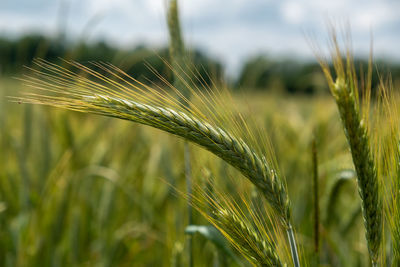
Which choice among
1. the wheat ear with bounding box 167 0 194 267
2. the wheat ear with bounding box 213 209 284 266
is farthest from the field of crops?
the wheat ear with bounding box 213 209 284 266

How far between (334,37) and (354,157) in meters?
0.25

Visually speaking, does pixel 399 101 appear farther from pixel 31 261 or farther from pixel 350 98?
pixel 31 261

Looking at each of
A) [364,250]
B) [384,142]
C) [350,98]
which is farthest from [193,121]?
[364,250]

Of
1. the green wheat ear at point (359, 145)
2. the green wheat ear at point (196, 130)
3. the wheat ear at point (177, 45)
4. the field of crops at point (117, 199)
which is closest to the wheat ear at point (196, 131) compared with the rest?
the green wheat ear at point (196, 130)

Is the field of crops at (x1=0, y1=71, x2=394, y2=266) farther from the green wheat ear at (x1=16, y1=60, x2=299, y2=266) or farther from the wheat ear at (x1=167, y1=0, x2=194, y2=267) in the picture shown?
the green wheat ear at (x1=16, y1=60, x2=299, y2=266)

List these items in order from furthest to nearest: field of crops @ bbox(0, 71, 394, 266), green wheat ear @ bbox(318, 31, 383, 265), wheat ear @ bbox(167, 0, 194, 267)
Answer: field of crops @ bbox(0, 71, 394, 266), wheat ear @ bbox(167, 0, 194, 267), green wheat ear @ bbox(318, 31, 383, 265)

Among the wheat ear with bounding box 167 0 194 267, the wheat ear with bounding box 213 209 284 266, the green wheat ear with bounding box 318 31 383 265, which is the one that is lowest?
the wheat ear with bounding box 213 209 284 266

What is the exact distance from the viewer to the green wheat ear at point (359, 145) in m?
0.72

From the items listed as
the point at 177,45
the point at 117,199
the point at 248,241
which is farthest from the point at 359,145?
the point at 117,199

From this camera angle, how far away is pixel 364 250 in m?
1.87

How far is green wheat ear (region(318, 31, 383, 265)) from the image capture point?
724 millimetres

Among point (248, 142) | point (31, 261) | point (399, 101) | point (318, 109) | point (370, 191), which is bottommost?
point (31, 261)

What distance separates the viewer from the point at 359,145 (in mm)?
743

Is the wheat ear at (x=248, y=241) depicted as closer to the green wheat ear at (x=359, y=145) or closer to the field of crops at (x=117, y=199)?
the green wheat ear at (x=359, y=145)
